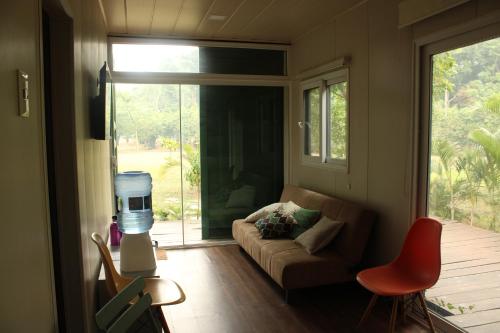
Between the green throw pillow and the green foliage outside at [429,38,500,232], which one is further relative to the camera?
the green throw pillow

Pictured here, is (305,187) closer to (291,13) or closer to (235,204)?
(235,204)

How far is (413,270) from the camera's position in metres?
3.04

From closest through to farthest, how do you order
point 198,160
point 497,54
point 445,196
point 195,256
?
point 497,54 → point 445,196 → point 195,256 → point 198,160

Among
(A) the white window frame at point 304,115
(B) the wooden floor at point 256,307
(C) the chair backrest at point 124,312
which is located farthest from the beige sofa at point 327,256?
(C) the chair backrest at point 124,312

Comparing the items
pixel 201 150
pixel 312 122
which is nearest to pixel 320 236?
pixel 312 122

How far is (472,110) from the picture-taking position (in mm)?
2803

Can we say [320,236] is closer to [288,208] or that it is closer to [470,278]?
[288,208]

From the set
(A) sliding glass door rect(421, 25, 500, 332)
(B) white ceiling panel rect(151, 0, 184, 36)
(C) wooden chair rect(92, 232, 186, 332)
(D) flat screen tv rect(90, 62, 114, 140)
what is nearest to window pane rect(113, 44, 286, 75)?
(B) white ceiling panel rect(151, 0, 184, 36)

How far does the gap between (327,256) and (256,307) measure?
76 centimetres

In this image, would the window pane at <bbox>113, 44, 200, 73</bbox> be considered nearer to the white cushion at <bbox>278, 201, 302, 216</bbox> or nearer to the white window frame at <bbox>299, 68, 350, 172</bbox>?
the white window frame at <bbox>299, 68, 350, 172</bbox>

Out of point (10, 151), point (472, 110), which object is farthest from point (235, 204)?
point (10, 151)

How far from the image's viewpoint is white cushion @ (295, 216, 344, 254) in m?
3.81

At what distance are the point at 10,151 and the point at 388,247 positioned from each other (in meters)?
3.24

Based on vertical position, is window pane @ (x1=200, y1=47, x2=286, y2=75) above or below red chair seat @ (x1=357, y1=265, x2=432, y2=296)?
above
